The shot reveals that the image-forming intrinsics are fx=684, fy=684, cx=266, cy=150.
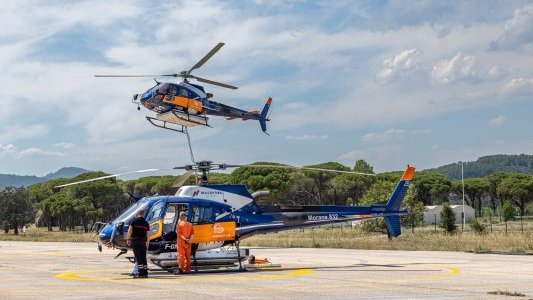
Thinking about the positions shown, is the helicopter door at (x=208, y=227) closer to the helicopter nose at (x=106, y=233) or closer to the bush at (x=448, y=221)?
the helicopter nose at (x=106, y=233)

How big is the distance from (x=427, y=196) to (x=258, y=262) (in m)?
107

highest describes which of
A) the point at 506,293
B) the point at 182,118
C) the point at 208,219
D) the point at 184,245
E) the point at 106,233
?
the point at 182,118

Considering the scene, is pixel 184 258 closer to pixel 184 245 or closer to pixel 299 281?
pixel 184 245

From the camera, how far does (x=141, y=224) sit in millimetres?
18078

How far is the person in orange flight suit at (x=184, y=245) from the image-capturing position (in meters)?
18.8

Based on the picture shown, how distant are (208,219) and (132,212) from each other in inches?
89.0

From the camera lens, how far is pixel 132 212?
19.4 metres

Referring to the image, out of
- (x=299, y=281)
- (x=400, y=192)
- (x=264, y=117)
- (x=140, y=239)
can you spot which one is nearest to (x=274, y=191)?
(x=264, y=117)

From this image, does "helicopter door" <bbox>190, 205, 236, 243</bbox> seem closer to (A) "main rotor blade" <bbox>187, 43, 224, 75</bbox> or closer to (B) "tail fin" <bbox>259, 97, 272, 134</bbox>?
(A) "main rotor blade" <bbox>187, 43, 224, 75</bbox>

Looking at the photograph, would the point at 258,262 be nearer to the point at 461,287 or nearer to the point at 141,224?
the point at 141,224

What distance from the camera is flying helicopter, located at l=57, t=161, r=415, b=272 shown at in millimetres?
19328

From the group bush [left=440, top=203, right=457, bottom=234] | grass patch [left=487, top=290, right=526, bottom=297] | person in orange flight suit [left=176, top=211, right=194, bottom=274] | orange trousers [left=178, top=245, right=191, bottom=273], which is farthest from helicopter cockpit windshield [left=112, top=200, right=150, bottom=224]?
bush [left=440, top=203, right=457, bottom=234]

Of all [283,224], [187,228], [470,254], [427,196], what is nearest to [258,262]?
[283,224]

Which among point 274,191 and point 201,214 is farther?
point 274,191
